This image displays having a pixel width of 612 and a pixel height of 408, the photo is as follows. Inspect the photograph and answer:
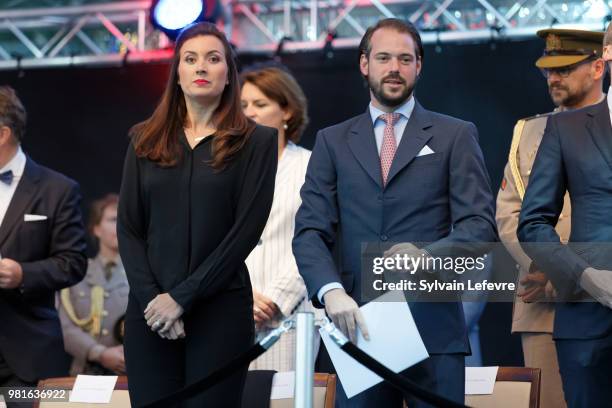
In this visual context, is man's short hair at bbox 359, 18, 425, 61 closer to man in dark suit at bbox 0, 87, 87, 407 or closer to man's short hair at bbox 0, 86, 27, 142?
man in dark suit at bbox 0, 87, 87, 407

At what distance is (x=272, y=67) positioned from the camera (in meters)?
5.22

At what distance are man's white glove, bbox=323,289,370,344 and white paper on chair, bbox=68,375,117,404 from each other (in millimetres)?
1437

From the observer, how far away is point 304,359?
11.0ft

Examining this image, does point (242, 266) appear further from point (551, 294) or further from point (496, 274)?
point (551, 294)

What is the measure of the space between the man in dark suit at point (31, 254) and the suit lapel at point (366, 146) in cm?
168

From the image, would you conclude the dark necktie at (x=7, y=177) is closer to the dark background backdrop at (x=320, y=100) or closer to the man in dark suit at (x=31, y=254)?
the man in dark suit at (x=31, y=254)

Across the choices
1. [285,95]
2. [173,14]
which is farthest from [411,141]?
[173,14]

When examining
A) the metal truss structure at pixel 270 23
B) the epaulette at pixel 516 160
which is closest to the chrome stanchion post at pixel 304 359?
the epaulette at pixel 516 160

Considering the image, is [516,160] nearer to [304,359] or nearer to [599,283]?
[599,283]

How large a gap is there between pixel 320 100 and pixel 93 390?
266 centimetres

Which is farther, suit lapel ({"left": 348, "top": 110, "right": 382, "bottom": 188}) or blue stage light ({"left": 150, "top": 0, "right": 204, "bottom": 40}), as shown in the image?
blue stage light ({"left": 150, "top": 0, "right": 204, "bottom": 40})

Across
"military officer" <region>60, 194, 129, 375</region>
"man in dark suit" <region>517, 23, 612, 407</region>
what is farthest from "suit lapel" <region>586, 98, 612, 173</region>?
"military officer" <region>60, 194, 129, 375</region>

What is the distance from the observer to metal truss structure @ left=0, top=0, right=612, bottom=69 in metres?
6.20

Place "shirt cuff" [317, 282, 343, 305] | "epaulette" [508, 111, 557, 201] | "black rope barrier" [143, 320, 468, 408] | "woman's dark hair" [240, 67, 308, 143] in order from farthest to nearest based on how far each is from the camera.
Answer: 1. "woman's dark hair" [240, 67, 308, 143]
2. "epaulette" [508, 111, 557, 201]
3. "shirt cuff" [317, 282, 343, 305]
4. "black rope barrier" [143, 320, 468, 408]
